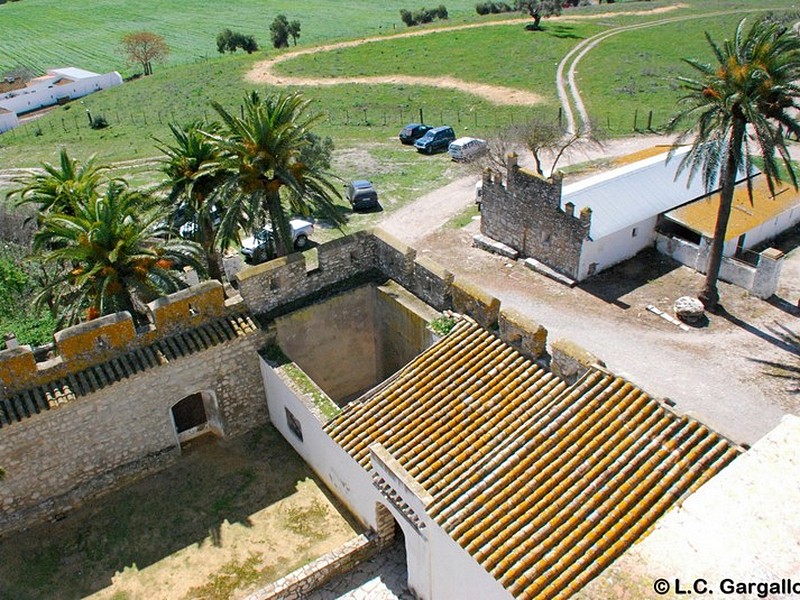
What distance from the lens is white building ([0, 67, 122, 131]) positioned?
75625 millimetres

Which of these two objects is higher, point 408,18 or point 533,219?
point 408,18

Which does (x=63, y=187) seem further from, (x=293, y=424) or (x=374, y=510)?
(x=374, y=510)

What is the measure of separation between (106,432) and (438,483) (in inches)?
376

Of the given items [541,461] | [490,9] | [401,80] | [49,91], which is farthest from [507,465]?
[490,9]

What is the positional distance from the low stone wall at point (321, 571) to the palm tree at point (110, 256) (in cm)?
837

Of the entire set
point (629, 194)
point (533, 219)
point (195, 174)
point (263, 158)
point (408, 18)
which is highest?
point (263, 158)

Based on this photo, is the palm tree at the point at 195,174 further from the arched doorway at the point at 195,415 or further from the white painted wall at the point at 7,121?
the white painted wall at the point at 7,121

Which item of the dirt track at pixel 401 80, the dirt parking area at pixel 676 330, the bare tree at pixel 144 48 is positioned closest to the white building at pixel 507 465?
the dirt parking area at pixel 676 330

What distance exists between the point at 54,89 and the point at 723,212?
74393 millimetres

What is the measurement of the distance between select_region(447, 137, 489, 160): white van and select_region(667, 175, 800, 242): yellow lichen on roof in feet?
48.2

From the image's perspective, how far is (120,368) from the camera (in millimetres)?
18016

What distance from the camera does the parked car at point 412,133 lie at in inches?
1938

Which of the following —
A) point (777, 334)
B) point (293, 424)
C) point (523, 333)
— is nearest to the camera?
point (523, 333)

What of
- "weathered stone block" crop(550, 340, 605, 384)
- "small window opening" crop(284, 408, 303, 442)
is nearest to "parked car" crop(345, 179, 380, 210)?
"small window opening" crop(284, 408, 303, 442)
